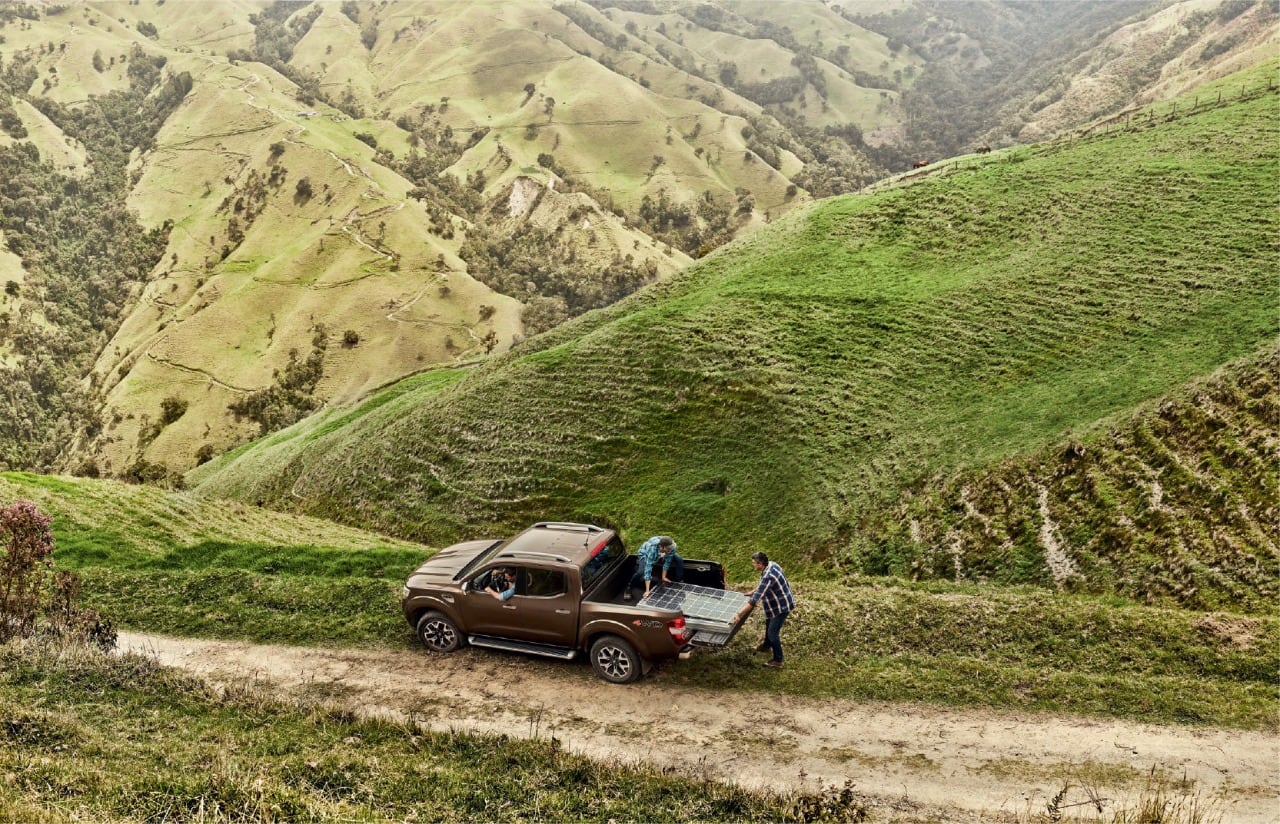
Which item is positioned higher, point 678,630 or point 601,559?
point 601,559

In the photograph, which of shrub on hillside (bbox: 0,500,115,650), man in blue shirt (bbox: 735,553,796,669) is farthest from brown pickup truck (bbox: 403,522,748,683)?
shrub on hillside (bbox: 0,500,115,650)

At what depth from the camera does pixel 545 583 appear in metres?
14.6

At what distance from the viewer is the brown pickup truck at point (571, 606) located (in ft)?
46.0

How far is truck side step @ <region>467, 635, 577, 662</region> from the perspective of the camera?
14672mm

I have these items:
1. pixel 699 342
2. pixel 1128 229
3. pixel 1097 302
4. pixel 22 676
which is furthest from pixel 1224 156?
pixel 22 676

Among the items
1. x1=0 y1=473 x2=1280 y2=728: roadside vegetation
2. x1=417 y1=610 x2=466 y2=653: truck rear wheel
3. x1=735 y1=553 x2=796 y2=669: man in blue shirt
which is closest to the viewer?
x1=0 y1=473 x2=1280 y2=728: roadside vegetation

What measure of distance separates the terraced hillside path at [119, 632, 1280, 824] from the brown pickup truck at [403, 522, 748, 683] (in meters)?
0.57

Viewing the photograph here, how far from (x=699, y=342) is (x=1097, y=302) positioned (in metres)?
17.9

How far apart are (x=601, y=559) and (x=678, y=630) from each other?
232 centimetres

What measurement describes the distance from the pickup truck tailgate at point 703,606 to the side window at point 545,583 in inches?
66.4

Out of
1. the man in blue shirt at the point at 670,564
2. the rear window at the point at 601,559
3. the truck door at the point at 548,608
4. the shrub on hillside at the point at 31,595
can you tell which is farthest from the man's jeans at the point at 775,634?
the shrub on hillside at the point at 31,595

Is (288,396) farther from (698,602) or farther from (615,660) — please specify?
(698,602)

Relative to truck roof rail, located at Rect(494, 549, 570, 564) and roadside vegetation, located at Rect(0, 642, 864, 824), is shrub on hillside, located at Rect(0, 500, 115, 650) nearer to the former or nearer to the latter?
roadside vegetation, located at Rect(0, 642, 864, 824)

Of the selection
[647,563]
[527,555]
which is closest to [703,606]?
[647,563]
